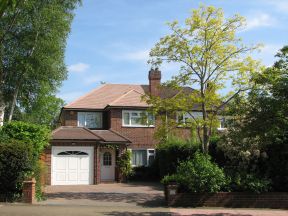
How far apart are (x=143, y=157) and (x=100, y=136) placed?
438 cm

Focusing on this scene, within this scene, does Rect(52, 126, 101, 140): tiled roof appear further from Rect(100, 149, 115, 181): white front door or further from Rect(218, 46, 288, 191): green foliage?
Rect(218, 46, 288, 191): green foliage

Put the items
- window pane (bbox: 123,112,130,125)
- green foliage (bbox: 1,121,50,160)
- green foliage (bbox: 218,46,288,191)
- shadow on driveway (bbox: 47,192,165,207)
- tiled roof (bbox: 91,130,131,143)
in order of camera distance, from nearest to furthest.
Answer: green foliage (bbox: 218,46,288,191)
shadow on driveway (bbox: 47,192,165,207)
green foliage (bbox: 1,121,50,160)
tiled roof (bbox: 91,130,131,143)
window pane (bbox: 123,112,130,125)

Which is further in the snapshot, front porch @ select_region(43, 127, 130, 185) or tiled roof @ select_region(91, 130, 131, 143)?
tiled roof @ select_region(91, 130, 131, 143)

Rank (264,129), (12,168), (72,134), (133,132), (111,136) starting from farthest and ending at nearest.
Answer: (133,132) < (111,136) < (72,134) < (12,168) < (264,129)

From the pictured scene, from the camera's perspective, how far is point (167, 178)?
1802 cm

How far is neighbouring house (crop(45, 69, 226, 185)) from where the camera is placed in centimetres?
2811

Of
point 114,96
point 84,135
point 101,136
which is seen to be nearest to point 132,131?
point 101,136

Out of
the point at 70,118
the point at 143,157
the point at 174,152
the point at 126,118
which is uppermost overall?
the point at 70,118

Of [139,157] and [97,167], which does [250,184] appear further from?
[139,157]

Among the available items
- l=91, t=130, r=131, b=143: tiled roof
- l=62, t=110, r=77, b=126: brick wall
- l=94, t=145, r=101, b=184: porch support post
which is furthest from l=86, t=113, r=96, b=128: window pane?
l=94, t=145, r=101, b=184: porch support post

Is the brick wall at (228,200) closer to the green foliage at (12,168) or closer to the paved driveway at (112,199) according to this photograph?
the paved driveway at (112,199)

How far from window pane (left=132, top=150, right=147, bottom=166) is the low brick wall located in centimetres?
1583

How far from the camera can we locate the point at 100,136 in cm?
3038

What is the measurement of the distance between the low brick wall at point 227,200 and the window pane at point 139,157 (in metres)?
15.8
